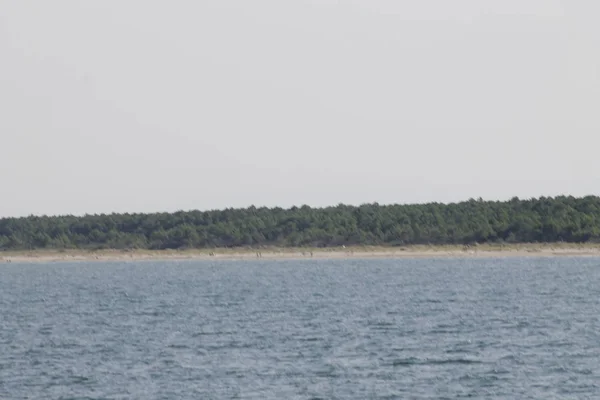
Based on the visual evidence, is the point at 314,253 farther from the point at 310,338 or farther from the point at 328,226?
the point at 310,338

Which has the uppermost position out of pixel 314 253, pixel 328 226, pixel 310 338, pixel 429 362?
pixel 328 226

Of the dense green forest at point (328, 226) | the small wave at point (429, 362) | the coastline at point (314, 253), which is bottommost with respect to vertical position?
the small wave at point (429, 362)

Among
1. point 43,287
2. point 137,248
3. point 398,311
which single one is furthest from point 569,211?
point 398,311

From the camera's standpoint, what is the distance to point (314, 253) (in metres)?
142

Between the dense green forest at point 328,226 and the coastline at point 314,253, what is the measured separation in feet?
5.47

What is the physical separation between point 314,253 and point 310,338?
290 feet

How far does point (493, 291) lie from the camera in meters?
83.4

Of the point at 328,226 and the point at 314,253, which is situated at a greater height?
the point at 328,226

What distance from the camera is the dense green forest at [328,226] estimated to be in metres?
134

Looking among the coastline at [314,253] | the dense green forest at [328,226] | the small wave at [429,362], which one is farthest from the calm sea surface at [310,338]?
the dense green forest at [328,226]

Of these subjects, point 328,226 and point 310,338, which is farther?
point 328,226

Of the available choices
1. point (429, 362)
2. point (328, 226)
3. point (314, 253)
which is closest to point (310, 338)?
point (429, 362)

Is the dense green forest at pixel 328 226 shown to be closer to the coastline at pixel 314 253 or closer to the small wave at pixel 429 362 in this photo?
the coastline at pixel 314 253

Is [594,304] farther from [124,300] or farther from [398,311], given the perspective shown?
[124,300]
